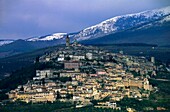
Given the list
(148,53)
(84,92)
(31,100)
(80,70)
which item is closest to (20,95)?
(31,100)

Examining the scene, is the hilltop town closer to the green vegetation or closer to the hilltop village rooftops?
the hilltop village rooftops

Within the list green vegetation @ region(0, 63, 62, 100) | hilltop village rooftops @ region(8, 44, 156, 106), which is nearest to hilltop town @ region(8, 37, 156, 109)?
hilltop village rooftops @ region(8, 44, 156, 106)

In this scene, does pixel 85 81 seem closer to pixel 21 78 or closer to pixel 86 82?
pixel 86 82

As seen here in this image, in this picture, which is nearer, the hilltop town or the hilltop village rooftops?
the hilltop town

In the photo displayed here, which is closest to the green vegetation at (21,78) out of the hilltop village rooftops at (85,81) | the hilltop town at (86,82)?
the hilltop village rooftops at (85,81)

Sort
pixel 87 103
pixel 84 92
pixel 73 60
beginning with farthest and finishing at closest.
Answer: pixel 73 60, pixel 84 92, pixel 87 103

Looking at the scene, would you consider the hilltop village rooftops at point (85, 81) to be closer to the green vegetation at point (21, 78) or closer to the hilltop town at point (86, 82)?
the hilltop town at point (86, 82)

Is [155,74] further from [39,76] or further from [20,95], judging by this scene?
[20,95]
